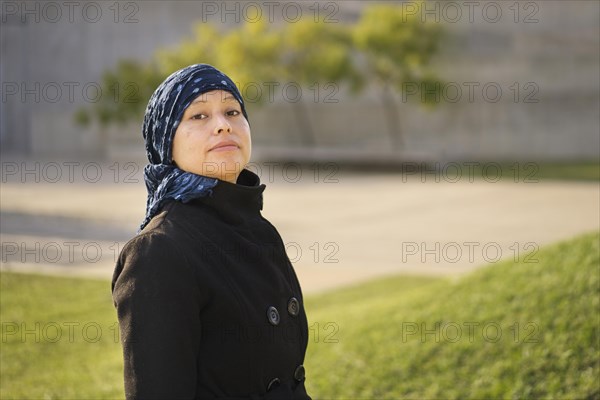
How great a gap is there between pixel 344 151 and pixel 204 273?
2705 cm

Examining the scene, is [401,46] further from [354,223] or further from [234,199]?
[234,199]

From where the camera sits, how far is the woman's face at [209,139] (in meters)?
2.37

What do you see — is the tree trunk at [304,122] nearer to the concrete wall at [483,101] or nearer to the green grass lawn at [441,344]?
the concrete wall at [483,101]

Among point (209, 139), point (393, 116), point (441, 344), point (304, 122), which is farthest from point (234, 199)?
point (304, 122)

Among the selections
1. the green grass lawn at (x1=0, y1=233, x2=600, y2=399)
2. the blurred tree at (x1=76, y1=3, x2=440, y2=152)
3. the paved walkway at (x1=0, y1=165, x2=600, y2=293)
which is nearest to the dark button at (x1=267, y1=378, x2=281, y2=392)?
the green grass lawn at (x1=0, y1=233, x2=600, y2=399)

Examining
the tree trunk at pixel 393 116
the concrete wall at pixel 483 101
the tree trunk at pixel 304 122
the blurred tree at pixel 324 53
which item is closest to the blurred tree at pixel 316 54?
the blurred tree at pixel 324 53

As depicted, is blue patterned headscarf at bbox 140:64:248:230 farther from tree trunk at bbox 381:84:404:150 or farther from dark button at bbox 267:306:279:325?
tree trunk at bbox 381:84:404:150

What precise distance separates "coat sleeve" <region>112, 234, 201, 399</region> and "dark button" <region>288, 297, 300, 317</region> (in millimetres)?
316

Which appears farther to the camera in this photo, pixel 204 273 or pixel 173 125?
pixel 173 125

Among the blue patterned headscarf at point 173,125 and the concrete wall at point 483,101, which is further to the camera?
the concrete wall at point 483,101

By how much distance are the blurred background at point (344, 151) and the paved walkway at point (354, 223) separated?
0.25 ft

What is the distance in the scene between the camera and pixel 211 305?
7.42 feet

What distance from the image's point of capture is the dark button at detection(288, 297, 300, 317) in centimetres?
243

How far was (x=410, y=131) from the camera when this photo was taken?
32.6 m
